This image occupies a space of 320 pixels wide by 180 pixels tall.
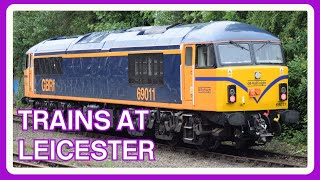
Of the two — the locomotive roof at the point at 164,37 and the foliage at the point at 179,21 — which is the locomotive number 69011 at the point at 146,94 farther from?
the foliage at the point at 179,21

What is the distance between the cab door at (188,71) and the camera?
1585 cm

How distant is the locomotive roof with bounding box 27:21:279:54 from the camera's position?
51.2ft

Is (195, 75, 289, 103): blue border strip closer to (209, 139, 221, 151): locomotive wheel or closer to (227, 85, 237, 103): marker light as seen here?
(227, 85, 237, 103): marker light

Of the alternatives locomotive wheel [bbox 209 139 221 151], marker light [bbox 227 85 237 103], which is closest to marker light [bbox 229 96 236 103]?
marker light [bbox 227 85 237 103]

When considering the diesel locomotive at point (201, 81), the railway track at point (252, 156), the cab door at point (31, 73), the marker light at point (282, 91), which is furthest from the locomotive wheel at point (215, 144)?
the cab door at point (31, 73)

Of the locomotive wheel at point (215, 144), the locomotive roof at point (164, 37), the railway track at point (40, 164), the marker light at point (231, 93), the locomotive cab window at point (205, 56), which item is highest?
the locomotive roof at point (164, 37)

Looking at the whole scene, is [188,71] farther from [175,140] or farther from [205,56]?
[175,140]

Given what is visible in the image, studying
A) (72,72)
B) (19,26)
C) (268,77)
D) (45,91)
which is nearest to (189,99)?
(268,77)

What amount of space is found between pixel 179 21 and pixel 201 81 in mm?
9659

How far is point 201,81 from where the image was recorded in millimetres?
15547

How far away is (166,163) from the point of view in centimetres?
1561

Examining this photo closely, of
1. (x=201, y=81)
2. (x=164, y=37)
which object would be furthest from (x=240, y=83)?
(x=164, y=37)

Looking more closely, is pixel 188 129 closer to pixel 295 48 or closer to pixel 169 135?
pixel 169 135

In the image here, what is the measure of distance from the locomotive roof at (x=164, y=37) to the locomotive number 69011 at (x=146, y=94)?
114 cm
